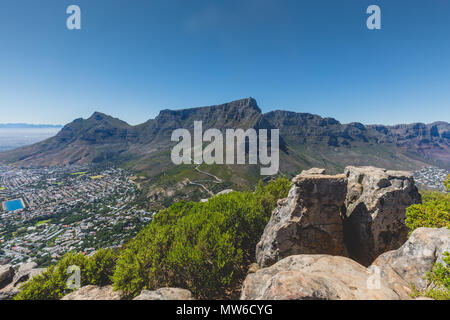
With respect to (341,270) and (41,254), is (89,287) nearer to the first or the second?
(341,270)

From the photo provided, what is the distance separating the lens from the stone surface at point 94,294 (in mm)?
22688

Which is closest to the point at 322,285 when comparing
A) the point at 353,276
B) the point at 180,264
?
the point at 353,276

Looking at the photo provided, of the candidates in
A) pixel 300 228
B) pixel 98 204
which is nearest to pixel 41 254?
pixel 98 204

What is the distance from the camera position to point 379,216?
21.2 metres

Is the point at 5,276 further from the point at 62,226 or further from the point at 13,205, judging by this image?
the point at 13,205

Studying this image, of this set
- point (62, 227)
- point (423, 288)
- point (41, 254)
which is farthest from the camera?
point (62, 227)

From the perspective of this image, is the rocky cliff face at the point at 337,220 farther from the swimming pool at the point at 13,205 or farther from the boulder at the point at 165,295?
the swimming pool at the point at 13,205

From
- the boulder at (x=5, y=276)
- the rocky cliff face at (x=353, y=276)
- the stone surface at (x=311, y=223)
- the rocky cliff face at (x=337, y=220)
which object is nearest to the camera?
the rocky cliff face at (x=353, y=276)

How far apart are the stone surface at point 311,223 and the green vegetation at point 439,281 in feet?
31.1

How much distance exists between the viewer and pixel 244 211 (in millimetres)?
31688

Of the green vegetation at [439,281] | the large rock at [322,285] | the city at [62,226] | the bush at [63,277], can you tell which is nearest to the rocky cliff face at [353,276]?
the large rock at [322,285]

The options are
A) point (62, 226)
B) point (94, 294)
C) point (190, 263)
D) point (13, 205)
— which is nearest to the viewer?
point (190, 263)

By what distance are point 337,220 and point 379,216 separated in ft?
15.4
